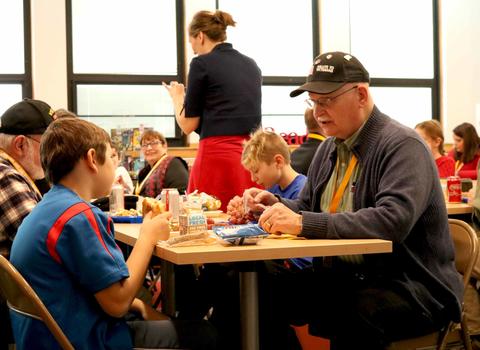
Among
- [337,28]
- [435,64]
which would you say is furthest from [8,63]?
[435,64]

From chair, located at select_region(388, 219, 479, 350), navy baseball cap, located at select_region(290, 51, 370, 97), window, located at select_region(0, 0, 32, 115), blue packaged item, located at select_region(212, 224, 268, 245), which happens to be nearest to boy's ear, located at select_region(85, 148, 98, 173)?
blue packaged item, located at select_region(212, 224, 268, 245)

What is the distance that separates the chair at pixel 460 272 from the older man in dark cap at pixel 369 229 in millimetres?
40

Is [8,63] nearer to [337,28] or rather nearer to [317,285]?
[337,28]

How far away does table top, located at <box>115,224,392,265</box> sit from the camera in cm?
197

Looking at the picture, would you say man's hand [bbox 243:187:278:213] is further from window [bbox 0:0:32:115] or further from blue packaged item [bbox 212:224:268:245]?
window [bbox 0:0:32:115]

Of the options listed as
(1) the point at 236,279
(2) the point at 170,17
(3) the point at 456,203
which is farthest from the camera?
(2) the point at 170,17

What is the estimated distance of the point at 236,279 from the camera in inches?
111

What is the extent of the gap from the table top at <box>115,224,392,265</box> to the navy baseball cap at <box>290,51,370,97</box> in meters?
0.57

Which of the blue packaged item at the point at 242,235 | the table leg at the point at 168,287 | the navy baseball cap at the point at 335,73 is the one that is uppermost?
the navy baseball cap at the point at 335,73

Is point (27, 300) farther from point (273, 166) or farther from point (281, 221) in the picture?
point (273, 166)

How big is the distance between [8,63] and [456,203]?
5536 mm

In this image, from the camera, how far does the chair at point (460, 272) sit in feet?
7.61

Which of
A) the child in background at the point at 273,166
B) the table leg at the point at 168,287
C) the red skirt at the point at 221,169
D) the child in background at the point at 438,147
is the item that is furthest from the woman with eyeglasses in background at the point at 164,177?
the table leg at the point at 168,287

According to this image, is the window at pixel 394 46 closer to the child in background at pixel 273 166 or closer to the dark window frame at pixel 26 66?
the dark window frame at pixel 26 66
